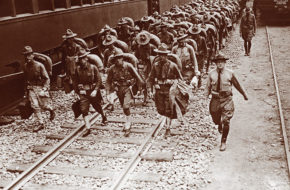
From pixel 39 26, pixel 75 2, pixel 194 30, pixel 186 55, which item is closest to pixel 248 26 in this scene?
pixel 194 30

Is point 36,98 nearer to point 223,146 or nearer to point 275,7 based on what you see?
point 223,146

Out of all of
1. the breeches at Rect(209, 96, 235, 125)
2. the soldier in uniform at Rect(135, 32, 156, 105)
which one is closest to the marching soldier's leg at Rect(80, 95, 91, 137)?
the soldier in uniform at Rect(135, 32, 156, 105)

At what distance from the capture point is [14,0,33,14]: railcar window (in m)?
11.5

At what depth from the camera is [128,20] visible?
46.0 ft

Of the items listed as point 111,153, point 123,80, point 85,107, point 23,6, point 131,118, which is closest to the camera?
point 111,153

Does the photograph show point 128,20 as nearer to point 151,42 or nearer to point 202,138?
point 151,42

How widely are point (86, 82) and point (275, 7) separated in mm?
20701

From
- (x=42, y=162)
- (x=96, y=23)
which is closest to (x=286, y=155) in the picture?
(x=42, y=162)

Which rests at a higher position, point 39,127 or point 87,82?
point 87,82

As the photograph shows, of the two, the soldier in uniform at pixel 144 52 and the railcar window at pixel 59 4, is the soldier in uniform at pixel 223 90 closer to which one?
the soldier in uniform at pixel 144 52

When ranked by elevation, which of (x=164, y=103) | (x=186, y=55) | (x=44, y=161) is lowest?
(x=44, y=161)

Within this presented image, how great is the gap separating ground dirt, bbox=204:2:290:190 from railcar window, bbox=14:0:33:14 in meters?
5.66

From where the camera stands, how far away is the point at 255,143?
8.25 metres

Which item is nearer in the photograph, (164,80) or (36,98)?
(164,80)
